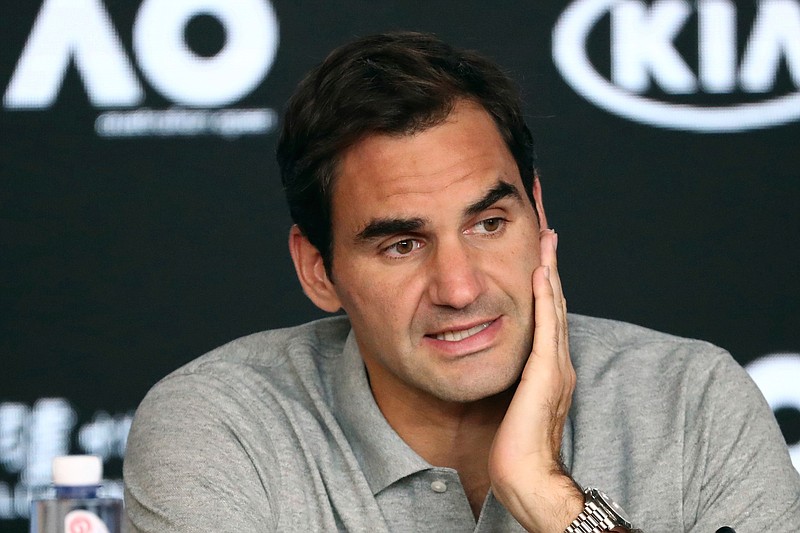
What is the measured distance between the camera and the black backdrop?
10.3 ft

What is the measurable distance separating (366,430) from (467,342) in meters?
0.28

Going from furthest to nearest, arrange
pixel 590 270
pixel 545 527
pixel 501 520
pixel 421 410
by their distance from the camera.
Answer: pixel 590 270 → pixel 421 410 → pixel 501 520 → pixel 545 527

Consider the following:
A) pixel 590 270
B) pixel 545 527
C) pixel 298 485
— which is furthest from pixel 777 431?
pixel 590 270

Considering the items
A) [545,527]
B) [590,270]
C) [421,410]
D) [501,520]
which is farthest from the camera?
[590,270]

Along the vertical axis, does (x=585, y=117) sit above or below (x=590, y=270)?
above

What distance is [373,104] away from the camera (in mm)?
2074

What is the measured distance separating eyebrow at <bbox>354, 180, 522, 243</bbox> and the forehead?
0.01m

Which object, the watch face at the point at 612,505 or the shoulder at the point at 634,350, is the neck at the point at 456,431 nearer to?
the shoulder at the point at 634,350

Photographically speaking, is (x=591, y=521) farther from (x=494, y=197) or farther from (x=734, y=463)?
(x=494, y=197)

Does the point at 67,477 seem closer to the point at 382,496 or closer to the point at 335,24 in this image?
the point at 382,496

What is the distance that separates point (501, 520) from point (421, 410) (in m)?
0.26

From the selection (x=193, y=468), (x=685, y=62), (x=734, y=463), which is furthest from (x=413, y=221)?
(x=685, y=62)

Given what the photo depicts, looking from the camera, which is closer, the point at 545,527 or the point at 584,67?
the point at 545,527

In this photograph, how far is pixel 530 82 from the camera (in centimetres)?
318
